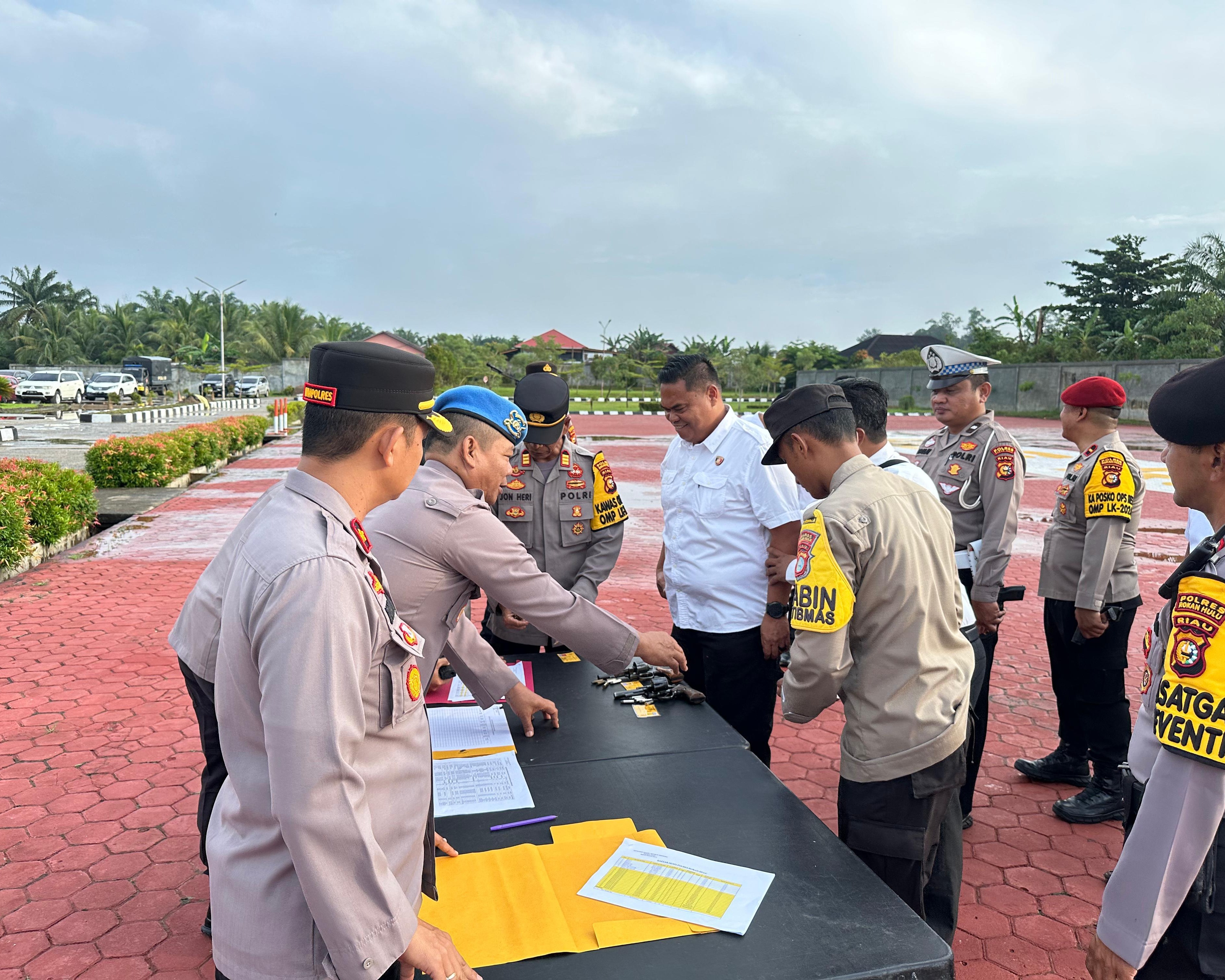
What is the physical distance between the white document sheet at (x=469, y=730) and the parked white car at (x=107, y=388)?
41.0m

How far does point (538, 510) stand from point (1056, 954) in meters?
2.51

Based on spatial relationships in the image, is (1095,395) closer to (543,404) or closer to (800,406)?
(800,406)

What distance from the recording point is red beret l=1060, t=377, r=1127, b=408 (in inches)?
143

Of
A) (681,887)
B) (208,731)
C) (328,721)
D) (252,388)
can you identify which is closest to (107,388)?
(252,388)

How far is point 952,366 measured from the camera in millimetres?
3912

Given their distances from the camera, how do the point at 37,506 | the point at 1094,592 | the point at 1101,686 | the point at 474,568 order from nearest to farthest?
1. the point at 474,568
2. the point at 1094,592
3. the point at 1101,686
4. the point at 37,506

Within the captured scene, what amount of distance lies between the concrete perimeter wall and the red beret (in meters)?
17.2

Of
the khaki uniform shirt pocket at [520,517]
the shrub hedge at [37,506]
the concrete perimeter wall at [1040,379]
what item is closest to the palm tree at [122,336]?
the concrete perimeter wall at [1040,379]

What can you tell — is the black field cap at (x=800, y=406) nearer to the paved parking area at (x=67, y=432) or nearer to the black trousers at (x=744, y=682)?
the black trousers at (x=744, y=682)

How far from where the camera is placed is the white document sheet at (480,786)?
2.08 metres

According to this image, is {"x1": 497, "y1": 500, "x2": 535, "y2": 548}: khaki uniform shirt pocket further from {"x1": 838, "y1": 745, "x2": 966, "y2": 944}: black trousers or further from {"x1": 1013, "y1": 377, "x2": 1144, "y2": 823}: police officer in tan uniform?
{"x1": 1013, "y1": 377, "x2": 1144, "y2": 823}: police officer in tan uniform

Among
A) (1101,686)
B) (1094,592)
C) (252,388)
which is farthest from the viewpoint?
(252,388)

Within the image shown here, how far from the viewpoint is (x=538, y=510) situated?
3.71m

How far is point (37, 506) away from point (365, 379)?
8.86 m
